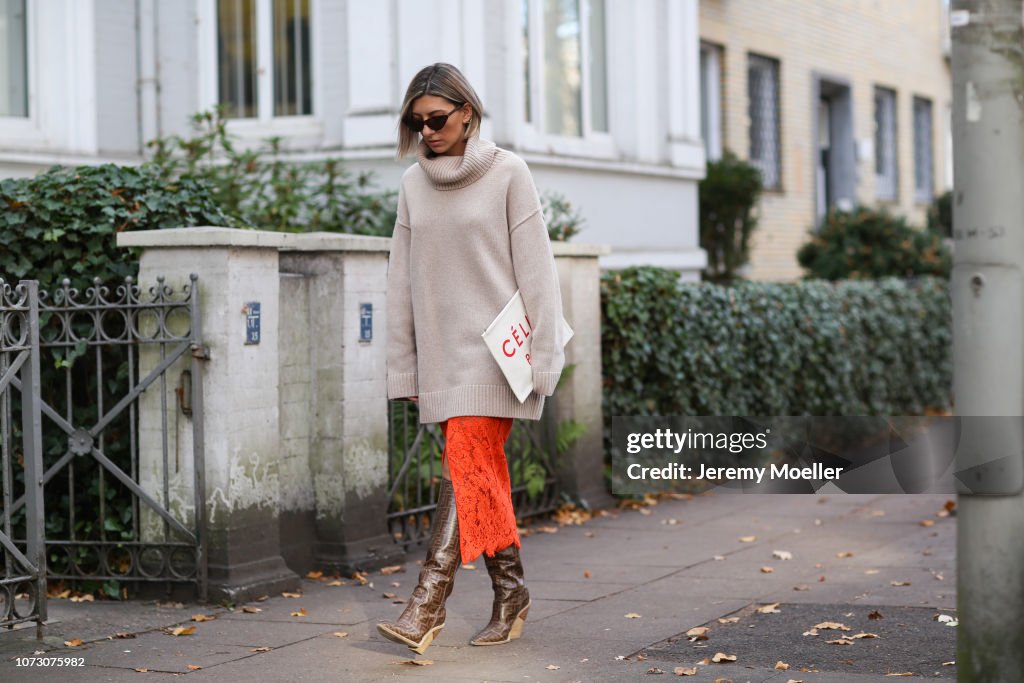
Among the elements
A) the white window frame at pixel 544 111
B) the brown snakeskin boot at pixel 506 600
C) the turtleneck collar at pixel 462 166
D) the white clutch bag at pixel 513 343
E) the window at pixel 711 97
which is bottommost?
the brown snakeskin boot at pixel 506 600

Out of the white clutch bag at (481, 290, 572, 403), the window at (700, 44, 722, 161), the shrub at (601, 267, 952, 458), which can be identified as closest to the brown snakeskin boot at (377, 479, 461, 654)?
the white clutch bag at (481, 290, 572, 403)

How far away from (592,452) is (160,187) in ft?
11.7

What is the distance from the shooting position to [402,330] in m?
5.63

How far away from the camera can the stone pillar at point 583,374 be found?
9547 mm

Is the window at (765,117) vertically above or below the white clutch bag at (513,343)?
above

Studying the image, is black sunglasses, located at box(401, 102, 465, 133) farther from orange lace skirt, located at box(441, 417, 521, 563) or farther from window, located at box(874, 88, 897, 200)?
window, located at box(874, 88, 897, 200)

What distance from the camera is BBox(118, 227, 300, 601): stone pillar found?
264 inches

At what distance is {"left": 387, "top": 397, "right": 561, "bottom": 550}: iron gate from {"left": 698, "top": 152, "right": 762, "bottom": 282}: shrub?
719 cm

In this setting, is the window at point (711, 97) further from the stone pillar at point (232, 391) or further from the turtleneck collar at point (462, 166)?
the turtleneck collar at point (462, 166)

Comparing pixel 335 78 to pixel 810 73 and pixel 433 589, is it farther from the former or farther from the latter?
pixel 810 73

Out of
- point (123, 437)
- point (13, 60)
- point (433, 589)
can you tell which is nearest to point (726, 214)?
point (13, 60)

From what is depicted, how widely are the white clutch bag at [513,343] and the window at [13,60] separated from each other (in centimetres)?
699

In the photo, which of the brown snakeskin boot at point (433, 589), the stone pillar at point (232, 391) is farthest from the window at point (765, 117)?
the brown snakeskin boot at point (433, 589)

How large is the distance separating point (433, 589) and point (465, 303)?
102 cm
